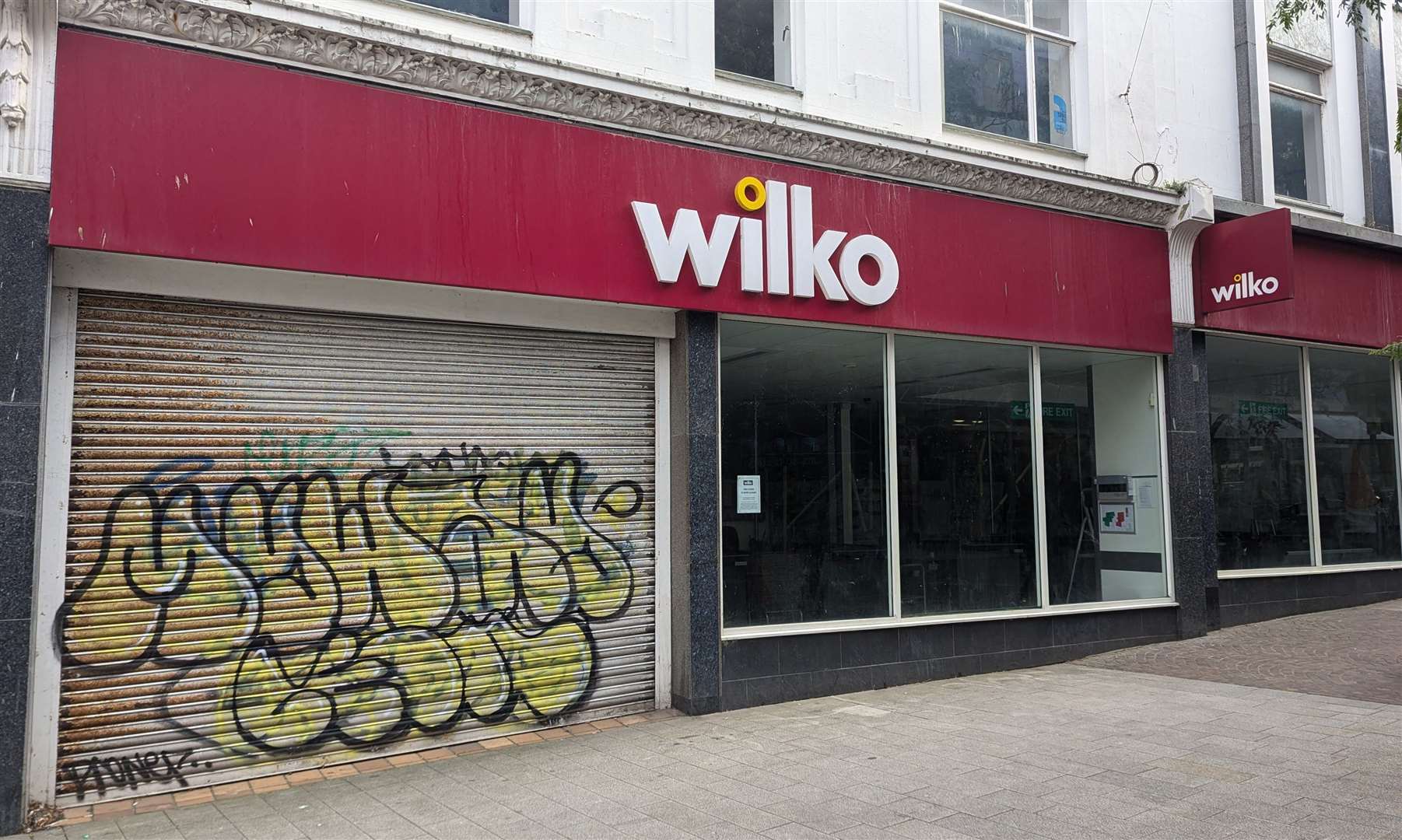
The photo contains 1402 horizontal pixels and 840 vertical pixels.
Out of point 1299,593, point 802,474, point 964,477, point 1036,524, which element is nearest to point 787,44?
point 802,474

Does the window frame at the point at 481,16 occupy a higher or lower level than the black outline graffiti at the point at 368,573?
higher

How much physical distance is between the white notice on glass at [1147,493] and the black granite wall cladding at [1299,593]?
1408 millimetres

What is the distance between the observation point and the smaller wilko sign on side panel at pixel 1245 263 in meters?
10.3

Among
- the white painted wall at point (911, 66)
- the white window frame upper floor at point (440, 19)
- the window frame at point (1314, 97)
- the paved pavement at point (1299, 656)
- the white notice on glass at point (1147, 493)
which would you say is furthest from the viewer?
the window frame at point (1314, 97)

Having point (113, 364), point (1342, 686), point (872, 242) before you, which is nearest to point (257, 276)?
point (113, 364)

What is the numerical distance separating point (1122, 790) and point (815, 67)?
20.5ft

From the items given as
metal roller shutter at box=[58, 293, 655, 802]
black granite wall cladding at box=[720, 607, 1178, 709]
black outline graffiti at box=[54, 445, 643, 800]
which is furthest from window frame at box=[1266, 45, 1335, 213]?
black outline graffiti at box=[54, 445, 643, 800]

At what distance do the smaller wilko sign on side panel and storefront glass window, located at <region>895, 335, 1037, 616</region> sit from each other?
103 inches

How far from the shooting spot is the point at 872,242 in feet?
28.7

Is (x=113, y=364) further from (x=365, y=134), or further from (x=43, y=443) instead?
(x=365, y=134)

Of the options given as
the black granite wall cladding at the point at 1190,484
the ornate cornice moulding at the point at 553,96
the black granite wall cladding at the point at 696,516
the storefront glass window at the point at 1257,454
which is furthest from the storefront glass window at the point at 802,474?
the storefront glass window at the point at 1257,454

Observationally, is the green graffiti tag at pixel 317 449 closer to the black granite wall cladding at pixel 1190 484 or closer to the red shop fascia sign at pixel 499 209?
the red shop fascia sign at pixel 499 209

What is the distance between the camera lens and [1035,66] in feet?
34.7

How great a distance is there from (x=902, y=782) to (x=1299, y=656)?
581 cm
